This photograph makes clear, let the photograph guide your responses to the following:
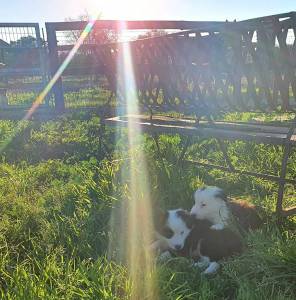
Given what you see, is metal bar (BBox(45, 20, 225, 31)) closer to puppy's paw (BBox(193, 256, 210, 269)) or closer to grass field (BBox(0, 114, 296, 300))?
grass field (BBox(0, 114, 296, 300))

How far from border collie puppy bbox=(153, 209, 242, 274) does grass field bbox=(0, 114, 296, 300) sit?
11 centimetres

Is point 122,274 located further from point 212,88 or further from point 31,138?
point 31,138

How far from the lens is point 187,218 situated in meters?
3.28

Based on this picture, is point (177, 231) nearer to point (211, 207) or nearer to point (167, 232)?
point (167, 232)

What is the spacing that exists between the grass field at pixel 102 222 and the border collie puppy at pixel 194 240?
110 mm

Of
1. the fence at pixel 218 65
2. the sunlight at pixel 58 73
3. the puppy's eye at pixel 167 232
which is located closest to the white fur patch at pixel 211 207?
the puppy's eye at pixel 167 232

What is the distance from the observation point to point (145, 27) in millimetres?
8836

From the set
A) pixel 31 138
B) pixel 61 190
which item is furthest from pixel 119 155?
pixel 31 138

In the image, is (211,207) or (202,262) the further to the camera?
(211,207)

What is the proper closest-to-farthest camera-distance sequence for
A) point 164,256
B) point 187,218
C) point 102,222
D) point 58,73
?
point 164,256 → point 187,218 → point 102,222 → point 58,73

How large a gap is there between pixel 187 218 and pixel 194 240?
0.18 meters

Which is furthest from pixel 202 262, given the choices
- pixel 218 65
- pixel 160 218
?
pixel 218 65

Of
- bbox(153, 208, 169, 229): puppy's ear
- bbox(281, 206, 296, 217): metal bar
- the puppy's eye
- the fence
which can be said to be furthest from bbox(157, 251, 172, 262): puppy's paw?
the fence

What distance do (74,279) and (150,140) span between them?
3.97m
